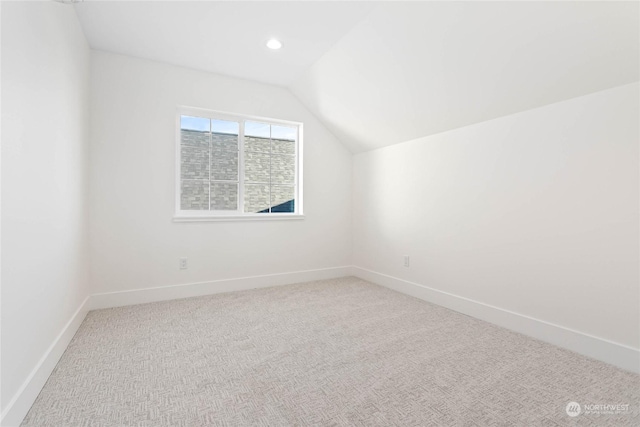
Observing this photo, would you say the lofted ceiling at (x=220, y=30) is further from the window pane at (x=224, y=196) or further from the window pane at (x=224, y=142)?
the window pane at (x=224, y=196)

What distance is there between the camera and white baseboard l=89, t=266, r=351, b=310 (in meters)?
3.01

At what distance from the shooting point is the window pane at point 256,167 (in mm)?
3753

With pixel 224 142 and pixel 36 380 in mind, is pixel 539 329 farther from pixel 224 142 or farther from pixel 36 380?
pixel 224 142

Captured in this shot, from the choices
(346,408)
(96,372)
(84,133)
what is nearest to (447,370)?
(346,408)

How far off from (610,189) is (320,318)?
2207mm

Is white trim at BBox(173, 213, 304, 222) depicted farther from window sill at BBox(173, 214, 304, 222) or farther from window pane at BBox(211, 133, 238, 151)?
window pane at BBox(211, 133, 238, 151)

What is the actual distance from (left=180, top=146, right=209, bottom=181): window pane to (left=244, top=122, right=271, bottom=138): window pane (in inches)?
20.7

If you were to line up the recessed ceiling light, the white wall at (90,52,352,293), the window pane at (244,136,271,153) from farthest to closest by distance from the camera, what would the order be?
the window pane at (244,136,271,153), the white wall at (90,52,352,293), the recessed ceiling light

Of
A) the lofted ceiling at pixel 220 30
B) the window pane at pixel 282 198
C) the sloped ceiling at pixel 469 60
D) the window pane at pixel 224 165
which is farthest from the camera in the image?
the window pane at pixel 282 198

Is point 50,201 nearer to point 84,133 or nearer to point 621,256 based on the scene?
point 84,133

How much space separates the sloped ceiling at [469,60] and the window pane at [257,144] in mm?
881

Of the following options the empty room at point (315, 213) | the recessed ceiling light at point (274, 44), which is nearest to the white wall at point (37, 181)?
the empty room at point (315, 213)

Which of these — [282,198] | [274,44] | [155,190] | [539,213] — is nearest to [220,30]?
[274,44]

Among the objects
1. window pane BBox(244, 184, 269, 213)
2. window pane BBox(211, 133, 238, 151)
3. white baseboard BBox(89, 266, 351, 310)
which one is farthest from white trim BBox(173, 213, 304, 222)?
window pane BBox(211, 133, 238, 151)
